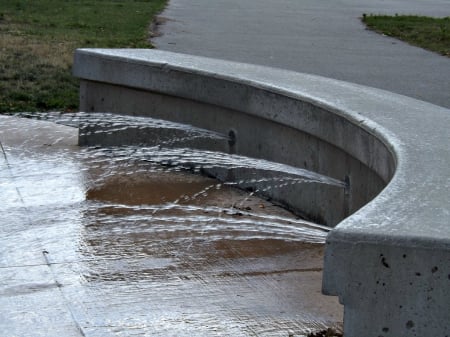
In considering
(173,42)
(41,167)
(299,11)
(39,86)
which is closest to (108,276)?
(41,167)

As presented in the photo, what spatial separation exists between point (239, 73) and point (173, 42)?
8285 mm

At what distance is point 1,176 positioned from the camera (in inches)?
279

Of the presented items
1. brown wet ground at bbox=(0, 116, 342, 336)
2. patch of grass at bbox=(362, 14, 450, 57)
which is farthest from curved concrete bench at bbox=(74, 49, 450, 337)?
patch of grass at bbox=(362, 14, 450, 57)

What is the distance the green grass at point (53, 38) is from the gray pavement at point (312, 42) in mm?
680

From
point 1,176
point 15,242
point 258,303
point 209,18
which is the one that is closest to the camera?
point 258,303

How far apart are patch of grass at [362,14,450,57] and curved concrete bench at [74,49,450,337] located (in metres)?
7.83

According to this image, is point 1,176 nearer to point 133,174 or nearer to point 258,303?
point 133,174

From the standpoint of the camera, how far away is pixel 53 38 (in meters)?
14.3

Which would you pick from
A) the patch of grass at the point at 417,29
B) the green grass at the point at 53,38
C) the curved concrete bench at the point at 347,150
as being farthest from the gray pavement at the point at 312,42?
the curved concrete bench at the point at 347,150

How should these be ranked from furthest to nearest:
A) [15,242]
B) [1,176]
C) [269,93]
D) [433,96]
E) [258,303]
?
[433,96], [1,176], [269,93], [15,242], [258,303]

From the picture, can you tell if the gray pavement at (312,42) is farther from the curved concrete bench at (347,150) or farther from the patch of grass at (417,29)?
the curved concrete bench at (347,150)

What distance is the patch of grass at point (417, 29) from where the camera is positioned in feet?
52.3

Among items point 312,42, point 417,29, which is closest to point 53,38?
point 312,42

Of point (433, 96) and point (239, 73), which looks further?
point (433, 96)
